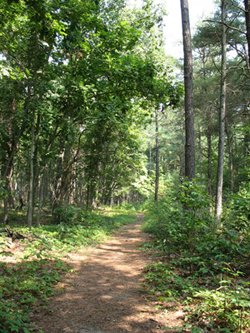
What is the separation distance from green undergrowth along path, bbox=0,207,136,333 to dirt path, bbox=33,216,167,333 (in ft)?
0.99

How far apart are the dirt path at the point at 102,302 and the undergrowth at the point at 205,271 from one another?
41 centimetres

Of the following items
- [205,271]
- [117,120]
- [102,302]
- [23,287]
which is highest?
[117,120]

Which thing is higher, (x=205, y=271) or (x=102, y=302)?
(x=205, y=271)

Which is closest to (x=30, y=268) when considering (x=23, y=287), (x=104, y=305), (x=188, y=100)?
(x=23, y=287)

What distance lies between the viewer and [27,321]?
3.88 metres

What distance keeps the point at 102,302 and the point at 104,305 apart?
0.14m

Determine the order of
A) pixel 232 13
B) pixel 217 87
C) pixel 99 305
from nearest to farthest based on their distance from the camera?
pixel 99 305
pixel 232 13
pixel 217 87

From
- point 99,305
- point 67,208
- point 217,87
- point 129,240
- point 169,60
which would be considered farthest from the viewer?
point 169,60

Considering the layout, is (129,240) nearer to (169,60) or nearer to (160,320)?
(160,320)

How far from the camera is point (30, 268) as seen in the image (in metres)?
6.08

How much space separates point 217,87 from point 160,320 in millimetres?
16194

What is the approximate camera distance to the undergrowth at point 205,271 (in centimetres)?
381

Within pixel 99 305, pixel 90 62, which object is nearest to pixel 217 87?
pixel 90 62

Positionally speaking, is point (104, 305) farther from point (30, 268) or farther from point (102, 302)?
point (30, 268)
